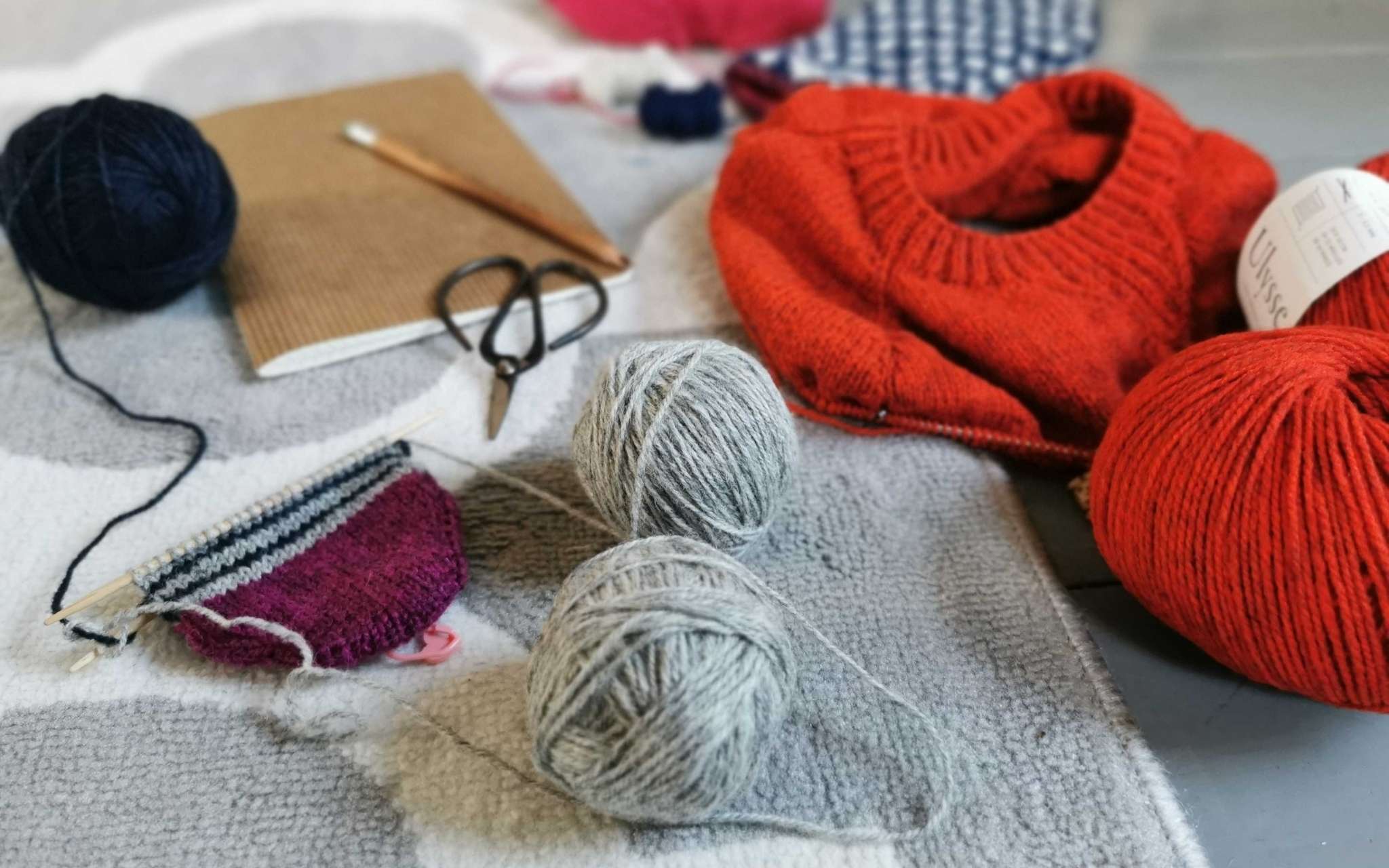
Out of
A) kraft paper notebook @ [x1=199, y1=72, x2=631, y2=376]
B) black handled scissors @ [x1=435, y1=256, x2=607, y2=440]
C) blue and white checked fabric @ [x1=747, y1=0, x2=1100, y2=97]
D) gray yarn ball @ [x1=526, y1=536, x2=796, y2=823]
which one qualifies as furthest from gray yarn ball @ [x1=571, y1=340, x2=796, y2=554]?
blue and white checked fabric @ [x1=747, y1=0, x2=1100, y2=97]

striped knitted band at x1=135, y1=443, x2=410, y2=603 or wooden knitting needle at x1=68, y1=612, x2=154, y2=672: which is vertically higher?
striped knitted band at x1=135, y1=443, x2=410, y2=603

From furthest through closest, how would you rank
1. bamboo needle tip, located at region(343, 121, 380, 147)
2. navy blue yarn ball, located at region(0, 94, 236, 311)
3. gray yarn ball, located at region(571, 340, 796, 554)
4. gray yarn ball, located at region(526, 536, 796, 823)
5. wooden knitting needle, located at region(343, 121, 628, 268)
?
1. bamboo needle tip, located at region(343, 121, 380, 147)
2. wooden knitting needle, located at region(343, 121, 628, 268)
3. navy blue yarn ball, located at region(0, 94, 236, 311)
4. gray yarn ball, located at region(571, 340, 796, 554)
5. gray yarn ball, located at region(526, 536, 796, 823)

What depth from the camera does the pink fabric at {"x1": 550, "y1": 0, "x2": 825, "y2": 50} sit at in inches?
49.4

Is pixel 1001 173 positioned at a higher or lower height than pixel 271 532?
higher

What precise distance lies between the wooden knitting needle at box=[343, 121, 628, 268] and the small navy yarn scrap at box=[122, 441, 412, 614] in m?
0.28

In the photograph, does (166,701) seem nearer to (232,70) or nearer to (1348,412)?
(1348,412)

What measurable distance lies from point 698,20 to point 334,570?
2.94 ft

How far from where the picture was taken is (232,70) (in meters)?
1.24

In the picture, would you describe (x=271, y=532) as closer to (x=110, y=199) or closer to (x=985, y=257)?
(x=110, y=199)

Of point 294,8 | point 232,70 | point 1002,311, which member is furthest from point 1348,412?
point 294,8

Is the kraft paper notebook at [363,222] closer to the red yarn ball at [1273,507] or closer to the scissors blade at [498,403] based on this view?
the scissors blade at [498,403]

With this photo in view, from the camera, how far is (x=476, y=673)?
61cm

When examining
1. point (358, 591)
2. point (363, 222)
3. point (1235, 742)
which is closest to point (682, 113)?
point (363, 222)

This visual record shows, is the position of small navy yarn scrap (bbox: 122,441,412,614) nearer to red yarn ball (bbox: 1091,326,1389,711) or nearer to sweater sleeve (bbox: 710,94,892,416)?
sweater sleeve (bbox: 710,94,892,416)
